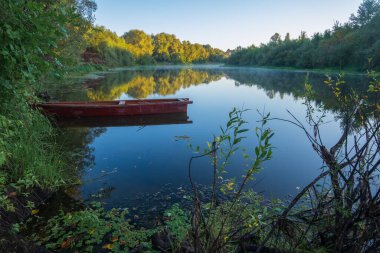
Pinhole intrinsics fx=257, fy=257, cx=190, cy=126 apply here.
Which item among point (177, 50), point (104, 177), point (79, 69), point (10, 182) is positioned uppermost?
point (177, 50)

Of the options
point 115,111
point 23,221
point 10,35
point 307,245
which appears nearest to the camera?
point 307,245

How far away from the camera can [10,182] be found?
14.0 ft

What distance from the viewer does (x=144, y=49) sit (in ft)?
293

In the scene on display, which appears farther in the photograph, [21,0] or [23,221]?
[23,221]

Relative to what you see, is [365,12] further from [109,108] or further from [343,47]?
[109,108]

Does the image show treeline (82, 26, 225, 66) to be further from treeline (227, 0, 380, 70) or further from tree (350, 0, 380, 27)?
tree (350, 0, 380, 27)

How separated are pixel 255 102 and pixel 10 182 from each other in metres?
14.7

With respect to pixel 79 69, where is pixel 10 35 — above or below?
above

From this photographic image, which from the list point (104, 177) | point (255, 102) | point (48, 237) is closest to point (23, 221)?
point (48, 237)

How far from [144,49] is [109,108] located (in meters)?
82.4

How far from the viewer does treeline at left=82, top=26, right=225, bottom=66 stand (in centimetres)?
5778

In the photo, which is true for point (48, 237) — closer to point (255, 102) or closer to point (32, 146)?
point (32, 146)

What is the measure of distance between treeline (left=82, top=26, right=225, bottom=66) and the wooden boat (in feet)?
119

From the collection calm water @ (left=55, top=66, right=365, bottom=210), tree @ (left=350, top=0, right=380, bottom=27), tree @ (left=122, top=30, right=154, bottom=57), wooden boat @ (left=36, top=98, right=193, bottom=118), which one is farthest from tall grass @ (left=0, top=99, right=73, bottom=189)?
tree @ (left=122, top=30, right=154, bottom=57)
